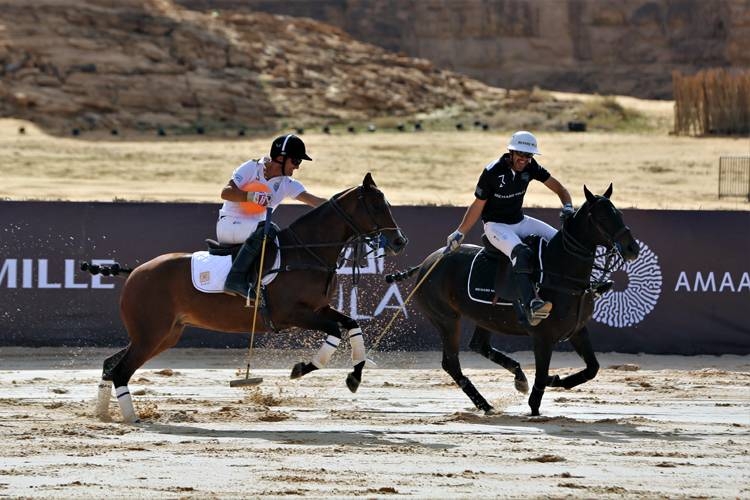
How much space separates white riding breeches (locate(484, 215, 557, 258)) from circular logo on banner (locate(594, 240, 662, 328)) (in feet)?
15.8

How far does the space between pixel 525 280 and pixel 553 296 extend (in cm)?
29

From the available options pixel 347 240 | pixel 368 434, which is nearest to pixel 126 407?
pixel 368 434

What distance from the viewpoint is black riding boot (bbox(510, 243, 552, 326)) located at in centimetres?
1283

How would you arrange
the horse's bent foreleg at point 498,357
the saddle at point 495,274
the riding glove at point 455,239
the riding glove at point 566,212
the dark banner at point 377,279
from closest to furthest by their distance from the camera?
the riding glove at point 566,212 → the saddle at point 495,274 → the riding glove at point 455,239 → the horse's bent foreleg at point 498,357 → the dark banner at point 377,279

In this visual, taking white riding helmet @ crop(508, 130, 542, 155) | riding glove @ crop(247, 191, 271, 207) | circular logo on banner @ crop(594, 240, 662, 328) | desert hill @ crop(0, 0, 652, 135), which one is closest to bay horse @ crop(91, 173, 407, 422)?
riding glove @ crop(247, 191, 271, 207)

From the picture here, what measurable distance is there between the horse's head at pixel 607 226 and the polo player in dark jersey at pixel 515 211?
324 millimetres

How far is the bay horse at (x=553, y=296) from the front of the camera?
41.8 feet

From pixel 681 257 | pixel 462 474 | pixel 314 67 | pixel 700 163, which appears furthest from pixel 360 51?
pixel 462 474

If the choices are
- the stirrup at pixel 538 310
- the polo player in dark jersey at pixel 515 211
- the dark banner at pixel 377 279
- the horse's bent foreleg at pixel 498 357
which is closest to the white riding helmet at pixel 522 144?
the polo player in dark jersey at pixel 515 211

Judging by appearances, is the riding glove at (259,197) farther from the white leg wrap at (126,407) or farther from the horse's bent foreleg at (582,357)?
the horse's bent foreleg at (582,357)

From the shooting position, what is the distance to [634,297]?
1812 centimetres

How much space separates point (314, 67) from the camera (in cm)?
4669

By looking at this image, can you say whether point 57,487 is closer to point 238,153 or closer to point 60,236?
point 60,236

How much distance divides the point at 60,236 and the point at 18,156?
61.9ft
